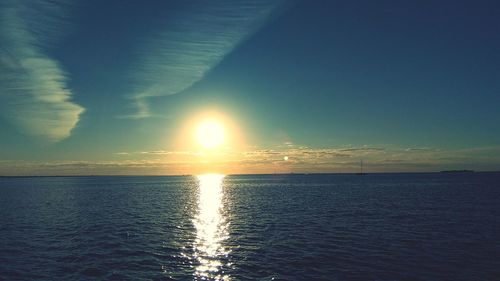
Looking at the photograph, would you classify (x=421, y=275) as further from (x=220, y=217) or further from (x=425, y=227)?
(x=220, y=217)

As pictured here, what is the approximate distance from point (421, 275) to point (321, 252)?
970 centimetres

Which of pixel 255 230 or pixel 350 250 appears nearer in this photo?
pixel 350 250

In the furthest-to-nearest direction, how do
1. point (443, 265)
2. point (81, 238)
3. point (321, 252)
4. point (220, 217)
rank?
point (220, 217) → point (81, 238) → point (321, 252) → point (443, 265)

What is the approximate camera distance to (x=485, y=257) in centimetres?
3225

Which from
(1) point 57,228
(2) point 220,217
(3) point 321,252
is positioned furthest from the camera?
(2) point 220,217

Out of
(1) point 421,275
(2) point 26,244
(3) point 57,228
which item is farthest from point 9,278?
(1) point 421,275

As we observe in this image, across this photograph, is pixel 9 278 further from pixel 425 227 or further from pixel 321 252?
pixel 425 227

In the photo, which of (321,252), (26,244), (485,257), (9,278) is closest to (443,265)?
(485,257)

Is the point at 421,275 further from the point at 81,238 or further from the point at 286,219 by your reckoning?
the point at 81,238

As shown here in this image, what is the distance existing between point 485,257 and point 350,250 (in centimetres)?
1188

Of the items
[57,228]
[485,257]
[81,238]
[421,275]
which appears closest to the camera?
[421,275]

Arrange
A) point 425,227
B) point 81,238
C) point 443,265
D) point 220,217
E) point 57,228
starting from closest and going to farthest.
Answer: point 443,265, point 81,238, point 425,227, point 57,228, point 220,217

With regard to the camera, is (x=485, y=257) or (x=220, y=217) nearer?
(x=485, y=257)

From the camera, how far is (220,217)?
213 ft
